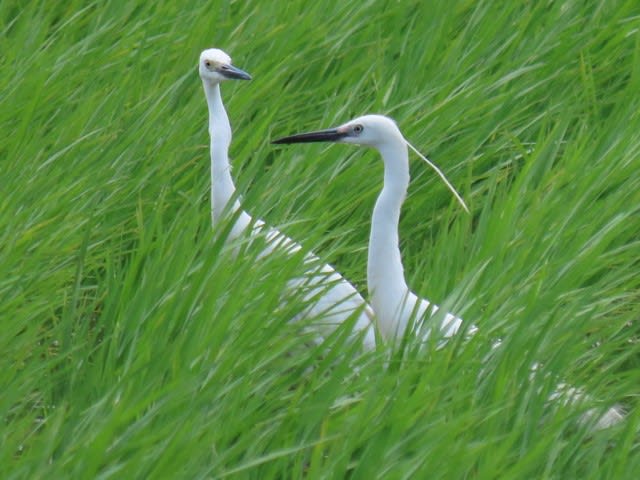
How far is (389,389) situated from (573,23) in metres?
2.14

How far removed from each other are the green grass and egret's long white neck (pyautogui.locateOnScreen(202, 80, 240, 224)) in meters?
0.07

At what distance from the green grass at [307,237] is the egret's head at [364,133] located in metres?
0.16

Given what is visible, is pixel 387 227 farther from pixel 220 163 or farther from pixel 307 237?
pixel 220 163

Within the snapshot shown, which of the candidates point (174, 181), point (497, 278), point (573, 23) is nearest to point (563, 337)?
point (497, 278)

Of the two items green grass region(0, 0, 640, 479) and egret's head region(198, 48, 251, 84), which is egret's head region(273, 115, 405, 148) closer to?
green grass region(0, 0, 640, 479)

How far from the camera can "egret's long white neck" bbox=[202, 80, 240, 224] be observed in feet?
13.2

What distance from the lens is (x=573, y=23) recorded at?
4762 mm

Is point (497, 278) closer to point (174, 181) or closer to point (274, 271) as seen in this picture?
point (274, 271)

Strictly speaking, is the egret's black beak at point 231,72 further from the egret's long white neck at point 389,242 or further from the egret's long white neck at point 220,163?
the egret's long white neck at point 389,242

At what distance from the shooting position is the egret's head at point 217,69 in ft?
13.7

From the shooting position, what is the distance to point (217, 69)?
419 centimetres

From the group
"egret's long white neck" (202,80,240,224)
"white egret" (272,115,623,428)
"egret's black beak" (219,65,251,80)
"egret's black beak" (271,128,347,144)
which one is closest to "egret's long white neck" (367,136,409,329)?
"white egret" (272,115,623,428)

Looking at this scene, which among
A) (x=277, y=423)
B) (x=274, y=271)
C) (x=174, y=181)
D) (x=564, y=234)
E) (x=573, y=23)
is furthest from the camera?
(x=573, y=23)

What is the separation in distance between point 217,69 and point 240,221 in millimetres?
434
